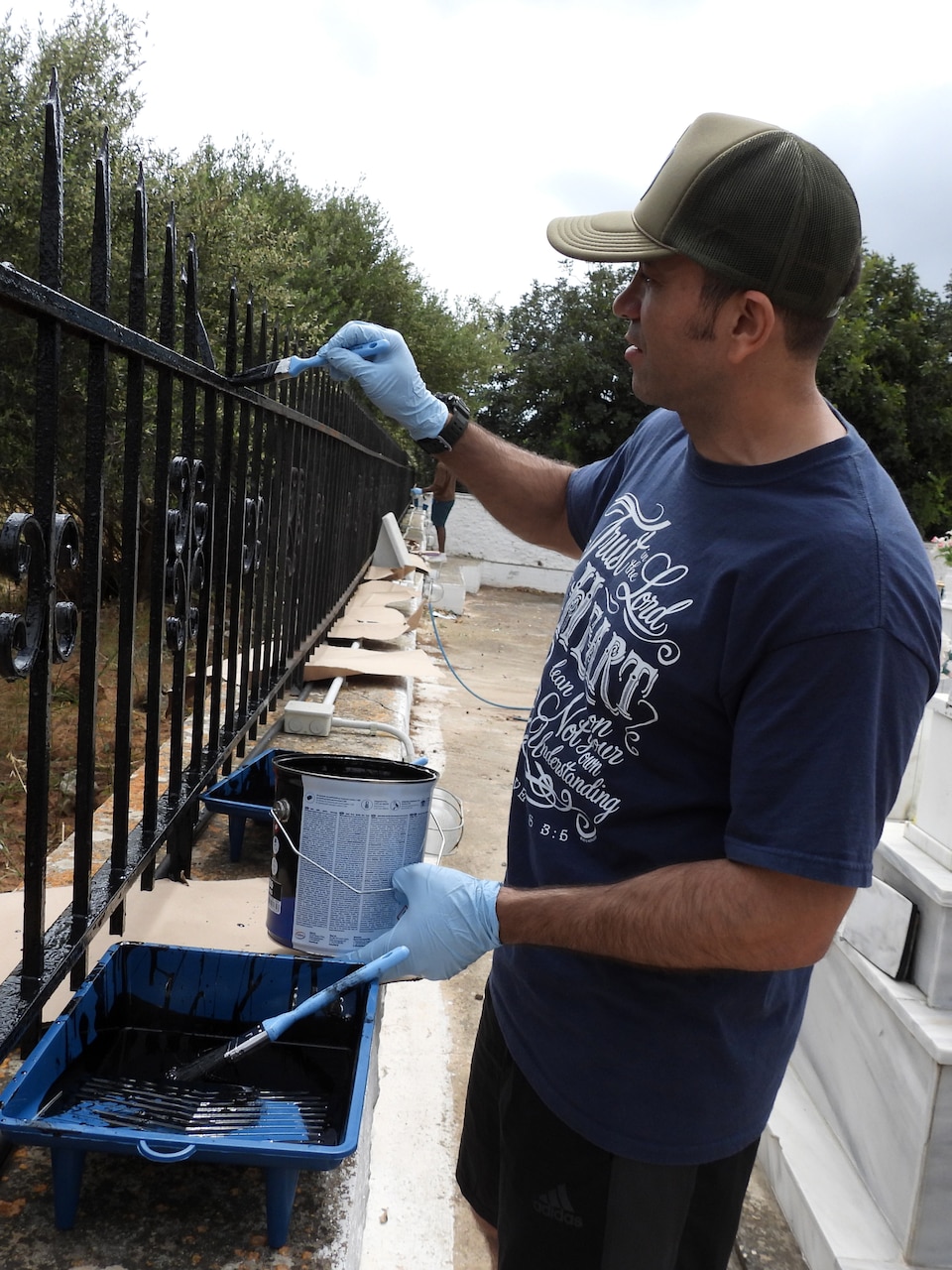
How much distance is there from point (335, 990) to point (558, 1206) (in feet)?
1.61

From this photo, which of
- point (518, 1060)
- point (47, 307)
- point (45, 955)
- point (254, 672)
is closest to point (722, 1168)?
point (518, 1060)

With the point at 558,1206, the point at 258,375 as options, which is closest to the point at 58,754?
the point at 258,375

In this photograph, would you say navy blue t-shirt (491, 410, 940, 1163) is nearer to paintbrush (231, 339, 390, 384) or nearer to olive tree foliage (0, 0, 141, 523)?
paintbrush (231, 339, 390, 384)

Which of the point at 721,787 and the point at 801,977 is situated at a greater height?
the point at 721,787

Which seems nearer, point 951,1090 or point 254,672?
point 951,1090

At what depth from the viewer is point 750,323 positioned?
4.97 ft

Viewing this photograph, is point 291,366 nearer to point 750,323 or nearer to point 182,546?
point 182,546

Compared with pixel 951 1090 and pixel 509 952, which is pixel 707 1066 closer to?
pixel 509 952

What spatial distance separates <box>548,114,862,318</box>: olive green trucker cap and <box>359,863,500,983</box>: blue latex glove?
1048 millimetres

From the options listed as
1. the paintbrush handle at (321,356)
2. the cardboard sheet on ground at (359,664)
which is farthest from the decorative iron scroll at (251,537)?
the cardboard sheet on ground at (359,664)

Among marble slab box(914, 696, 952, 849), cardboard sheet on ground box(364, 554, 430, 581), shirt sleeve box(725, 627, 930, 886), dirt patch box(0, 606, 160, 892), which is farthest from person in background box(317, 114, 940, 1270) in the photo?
cardboard sheet on ground box(364, 554, 430, 581)

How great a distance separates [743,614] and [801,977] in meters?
0.67

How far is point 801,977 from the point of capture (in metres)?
1.70

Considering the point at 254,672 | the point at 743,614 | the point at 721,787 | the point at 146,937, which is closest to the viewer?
the point at 743,614
